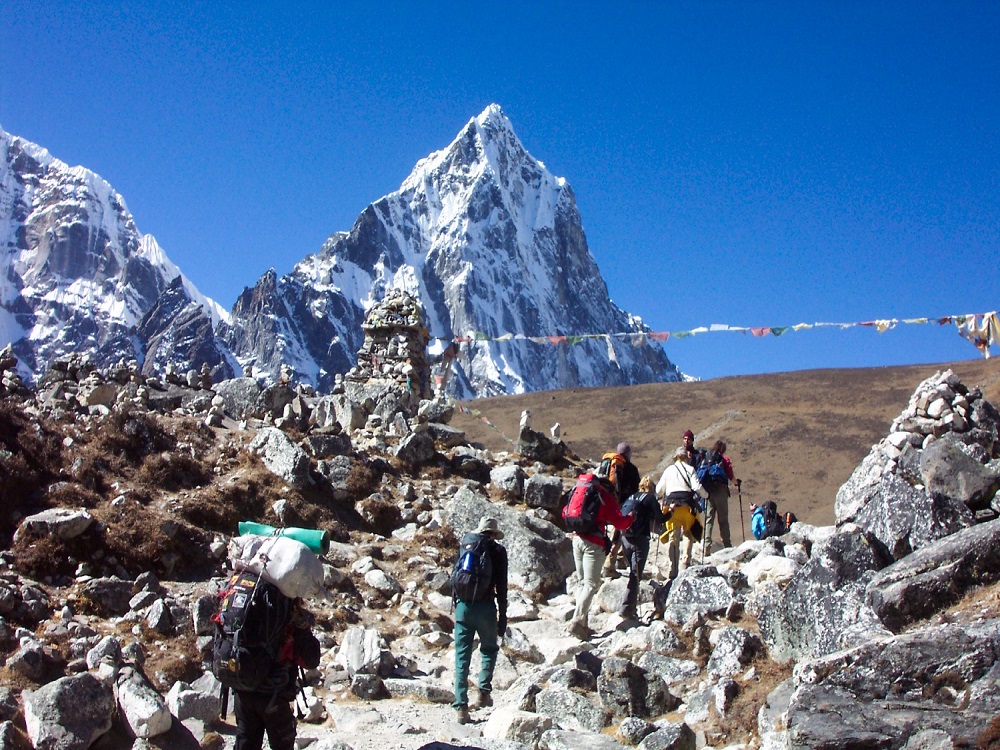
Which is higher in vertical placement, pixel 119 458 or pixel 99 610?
pixel 119 458

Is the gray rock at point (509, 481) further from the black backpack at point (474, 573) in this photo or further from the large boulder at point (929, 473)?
the black backpack at point (474, 573)

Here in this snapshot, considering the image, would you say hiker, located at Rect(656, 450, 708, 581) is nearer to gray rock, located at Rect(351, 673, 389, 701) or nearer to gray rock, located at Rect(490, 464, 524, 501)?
gray rock, located at Rect(351, 673, 389, 701)

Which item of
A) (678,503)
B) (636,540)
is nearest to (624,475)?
(678,503)

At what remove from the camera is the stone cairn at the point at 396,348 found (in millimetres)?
20844

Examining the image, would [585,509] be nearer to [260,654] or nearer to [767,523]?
[260,654]

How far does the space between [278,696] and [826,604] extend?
12.7ft

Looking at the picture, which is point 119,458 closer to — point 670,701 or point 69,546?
point 69,546

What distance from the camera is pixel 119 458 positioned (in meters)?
11.3

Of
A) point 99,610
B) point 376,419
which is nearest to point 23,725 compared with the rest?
point 99,610

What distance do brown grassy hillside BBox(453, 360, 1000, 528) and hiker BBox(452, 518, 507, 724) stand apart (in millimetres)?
33372

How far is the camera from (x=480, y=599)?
7.14 metres

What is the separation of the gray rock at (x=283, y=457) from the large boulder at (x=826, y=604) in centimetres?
727

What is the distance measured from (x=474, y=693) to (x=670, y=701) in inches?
75.6

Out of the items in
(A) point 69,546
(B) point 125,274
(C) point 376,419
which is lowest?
(A) point 69,546
